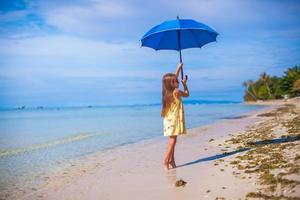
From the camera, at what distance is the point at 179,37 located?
875 cm

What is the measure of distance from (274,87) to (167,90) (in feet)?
372

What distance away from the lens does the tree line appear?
90562 mm

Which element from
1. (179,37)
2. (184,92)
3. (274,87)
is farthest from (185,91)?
(274,87)

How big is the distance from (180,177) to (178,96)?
190 cm

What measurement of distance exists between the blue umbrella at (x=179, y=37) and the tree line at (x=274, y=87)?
252 ft

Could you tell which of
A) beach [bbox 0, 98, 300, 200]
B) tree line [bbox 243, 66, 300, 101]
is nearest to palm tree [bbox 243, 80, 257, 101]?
tree line [bbox 243, 66, 300, 101]

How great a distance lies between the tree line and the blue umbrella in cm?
7678

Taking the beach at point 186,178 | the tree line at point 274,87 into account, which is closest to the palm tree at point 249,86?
the tree line at point 274,87

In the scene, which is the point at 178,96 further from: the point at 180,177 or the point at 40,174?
the point at 40,174

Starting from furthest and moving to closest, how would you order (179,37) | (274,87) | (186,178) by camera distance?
(274,87)
(179,37)
(186,178)

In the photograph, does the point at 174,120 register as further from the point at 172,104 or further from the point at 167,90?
the point at 167,90

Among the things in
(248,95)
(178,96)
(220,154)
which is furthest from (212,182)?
(248,95)

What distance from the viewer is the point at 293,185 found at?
5.48 meters

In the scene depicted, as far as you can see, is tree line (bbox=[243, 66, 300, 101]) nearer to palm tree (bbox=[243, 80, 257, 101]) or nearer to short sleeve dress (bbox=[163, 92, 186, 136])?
palm tree (bbox=[243, 80, 257, 101])
